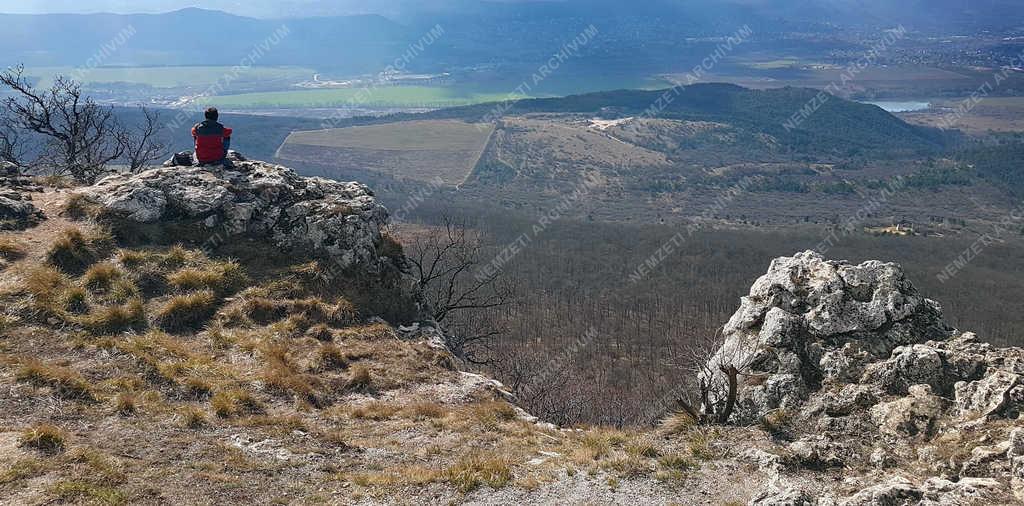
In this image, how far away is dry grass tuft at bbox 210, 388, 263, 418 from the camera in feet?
39.6

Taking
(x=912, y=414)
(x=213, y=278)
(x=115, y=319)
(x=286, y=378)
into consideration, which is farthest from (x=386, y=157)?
(x=912, y=414)

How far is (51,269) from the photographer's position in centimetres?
1553

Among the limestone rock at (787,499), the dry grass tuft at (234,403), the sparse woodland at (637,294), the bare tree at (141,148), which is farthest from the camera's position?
the sparse woodland at (637,294)

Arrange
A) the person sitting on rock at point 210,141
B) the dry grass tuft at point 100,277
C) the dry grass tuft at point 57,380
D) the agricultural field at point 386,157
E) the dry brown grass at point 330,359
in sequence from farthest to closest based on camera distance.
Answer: the agricultural field at point 386,157, the person sitting on rock at point 210,141, the dry grass tuft at point 100,277, the dry brown grass at point 330,359, the dry grass tuft at point 57,380

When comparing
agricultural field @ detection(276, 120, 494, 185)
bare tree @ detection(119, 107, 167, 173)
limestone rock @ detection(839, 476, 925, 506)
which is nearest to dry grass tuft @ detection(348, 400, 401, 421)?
limestone rock @ detection(839, 476, 925, 506)

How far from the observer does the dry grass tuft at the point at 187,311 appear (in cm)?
1516

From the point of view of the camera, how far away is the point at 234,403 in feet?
40.8

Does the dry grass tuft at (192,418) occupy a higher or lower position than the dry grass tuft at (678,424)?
higher

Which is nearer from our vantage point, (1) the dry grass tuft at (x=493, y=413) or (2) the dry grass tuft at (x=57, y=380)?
(2) the dry grass tuft at (x=57, y=380)

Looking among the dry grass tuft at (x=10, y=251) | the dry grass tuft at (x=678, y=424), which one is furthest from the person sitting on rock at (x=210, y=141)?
the dry grass tuft at (x=678, y=424)

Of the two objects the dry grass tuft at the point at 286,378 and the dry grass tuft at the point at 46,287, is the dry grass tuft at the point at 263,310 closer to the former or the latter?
the dry grass tuft at the point at 286,378

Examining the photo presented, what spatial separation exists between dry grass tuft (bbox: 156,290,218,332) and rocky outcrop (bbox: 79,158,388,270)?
359 cm

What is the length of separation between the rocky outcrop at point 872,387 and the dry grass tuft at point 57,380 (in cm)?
1329

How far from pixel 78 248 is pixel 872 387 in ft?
70.0
